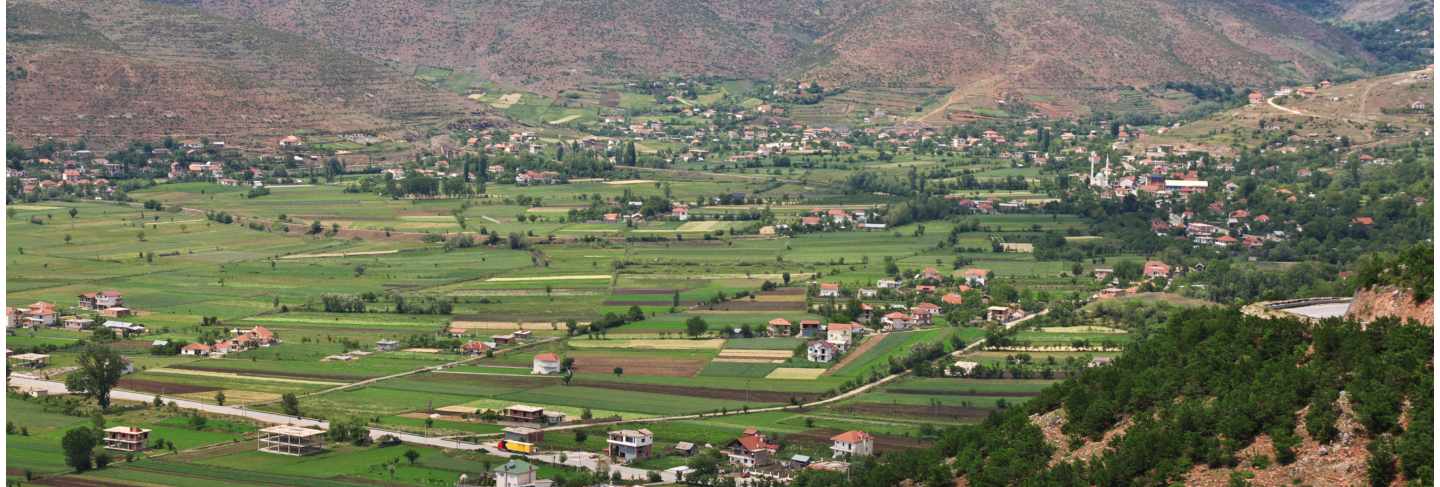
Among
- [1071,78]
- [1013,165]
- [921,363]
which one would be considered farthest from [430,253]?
[1071,78]

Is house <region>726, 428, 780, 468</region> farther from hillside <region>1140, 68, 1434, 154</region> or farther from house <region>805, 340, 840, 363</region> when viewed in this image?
hillside <region>1140, 68, 1434, 154</region>

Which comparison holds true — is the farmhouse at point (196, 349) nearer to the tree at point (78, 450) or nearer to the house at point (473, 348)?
the house at point (473, 348)

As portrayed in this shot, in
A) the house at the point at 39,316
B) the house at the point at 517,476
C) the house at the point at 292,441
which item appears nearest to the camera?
the house at the point at 517,476

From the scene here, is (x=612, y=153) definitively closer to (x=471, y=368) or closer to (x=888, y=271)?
(x=888, y=271)

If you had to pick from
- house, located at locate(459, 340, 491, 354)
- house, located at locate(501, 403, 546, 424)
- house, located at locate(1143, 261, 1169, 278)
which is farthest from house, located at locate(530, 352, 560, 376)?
house, located at locate(1143, 261, 1169, 278)

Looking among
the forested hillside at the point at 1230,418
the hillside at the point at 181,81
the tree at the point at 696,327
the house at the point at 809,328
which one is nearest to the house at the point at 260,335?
the tree at the point at 696,327
